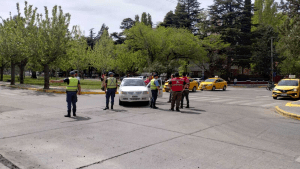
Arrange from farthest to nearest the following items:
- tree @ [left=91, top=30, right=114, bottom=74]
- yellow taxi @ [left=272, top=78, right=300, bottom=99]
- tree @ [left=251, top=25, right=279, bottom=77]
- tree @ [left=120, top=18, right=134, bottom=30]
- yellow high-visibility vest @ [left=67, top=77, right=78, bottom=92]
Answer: tree @ [left=120, top=18, right=134, bottom=30], tree @ [left=91, top=30, right=114, bottom=74], tree @ [left=251, top=25, right=279, bottom=77], yellow taxi @ [left=272, top=78, right=300, bottom=99], yellow high-visibility vest @ [left=67, top=77, right=78, bottom=92]

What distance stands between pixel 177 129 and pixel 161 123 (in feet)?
3.50

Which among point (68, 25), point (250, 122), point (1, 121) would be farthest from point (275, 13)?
point (1, 121)

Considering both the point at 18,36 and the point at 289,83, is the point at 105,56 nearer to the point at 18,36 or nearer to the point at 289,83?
the point at 18,36

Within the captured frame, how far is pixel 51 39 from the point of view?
23219mm

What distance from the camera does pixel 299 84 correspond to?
62.6 ft

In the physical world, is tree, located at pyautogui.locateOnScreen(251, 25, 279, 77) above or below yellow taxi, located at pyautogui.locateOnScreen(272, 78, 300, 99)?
above

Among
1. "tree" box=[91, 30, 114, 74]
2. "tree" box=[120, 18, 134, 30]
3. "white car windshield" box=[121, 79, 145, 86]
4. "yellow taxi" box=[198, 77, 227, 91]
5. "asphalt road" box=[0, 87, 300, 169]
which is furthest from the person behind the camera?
"tree" box=[120, 18, 134, 30]

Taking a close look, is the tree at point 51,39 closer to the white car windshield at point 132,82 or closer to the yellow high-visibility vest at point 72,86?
the white car windshield at point 132,82

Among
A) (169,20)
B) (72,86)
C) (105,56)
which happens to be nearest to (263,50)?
(169,20)

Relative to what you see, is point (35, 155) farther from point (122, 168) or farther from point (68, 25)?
point (68, 25)

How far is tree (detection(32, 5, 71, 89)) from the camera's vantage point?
2305 centimetres

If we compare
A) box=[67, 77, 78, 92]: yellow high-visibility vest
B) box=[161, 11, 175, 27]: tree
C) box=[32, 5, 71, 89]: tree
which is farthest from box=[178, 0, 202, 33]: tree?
box=[67, 77, 78, 92]: yellow high-visibility vest

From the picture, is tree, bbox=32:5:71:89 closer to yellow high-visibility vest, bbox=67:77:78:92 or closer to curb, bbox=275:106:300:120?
yellow high-visibility vest, bbox=67:77:78:92

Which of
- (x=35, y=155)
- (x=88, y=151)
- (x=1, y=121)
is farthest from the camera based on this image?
(x=1, y=121)
